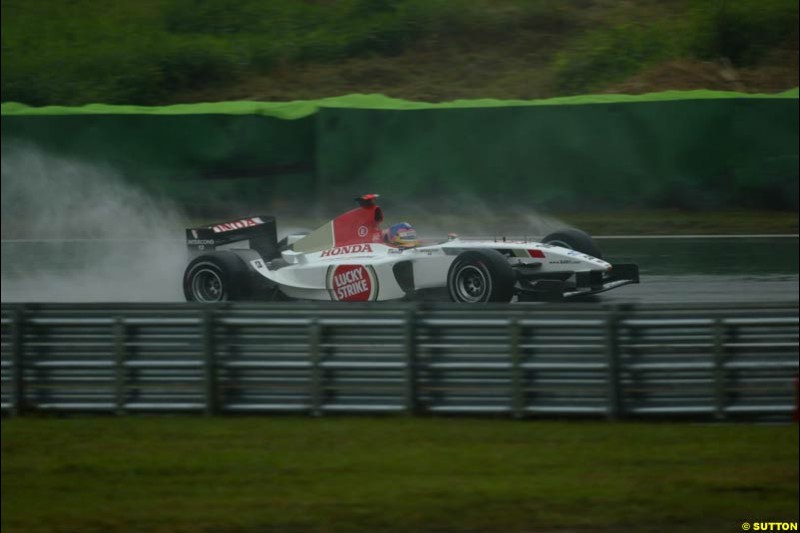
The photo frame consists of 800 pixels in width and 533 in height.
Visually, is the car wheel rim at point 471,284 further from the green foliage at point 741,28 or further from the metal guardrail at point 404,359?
the green foliage at point 741,28

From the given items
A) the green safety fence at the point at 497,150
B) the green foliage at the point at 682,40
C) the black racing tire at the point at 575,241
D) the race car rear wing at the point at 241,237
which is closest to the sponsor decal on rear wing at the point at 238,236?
the race car rear wing at the point at 241,237

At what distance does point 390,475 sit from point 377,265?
4.27 m

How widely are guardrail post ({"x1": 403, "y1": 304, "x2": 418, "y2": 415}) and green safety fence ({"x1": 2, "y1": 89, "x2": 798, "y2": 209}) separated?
557 centimetres

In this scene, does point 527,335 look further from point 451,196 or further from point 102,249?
point 102,249

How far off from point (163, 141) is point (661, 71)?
782 centimetres

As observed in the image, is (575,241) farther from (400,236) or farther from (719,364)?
(719,364)

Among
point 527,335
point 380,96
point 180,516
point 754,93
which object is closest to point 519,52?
point 380,96

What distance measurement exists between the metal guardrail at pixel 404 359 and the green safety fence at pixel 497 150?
17.4ft

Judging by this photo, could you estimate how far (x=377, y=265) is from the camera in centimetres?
1075

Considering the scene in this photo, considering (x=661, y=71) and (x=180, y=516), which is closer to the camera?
(x=180, y=516)

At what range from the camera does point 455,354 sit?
7777 millimetres

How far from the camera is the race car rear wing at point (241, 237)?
38.6 ft

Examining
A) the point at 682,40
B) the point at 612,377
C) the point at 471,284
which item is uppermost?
the point at 682,40

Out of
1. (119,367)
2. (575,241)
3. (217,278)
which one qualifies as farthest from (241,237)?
(119,367)
